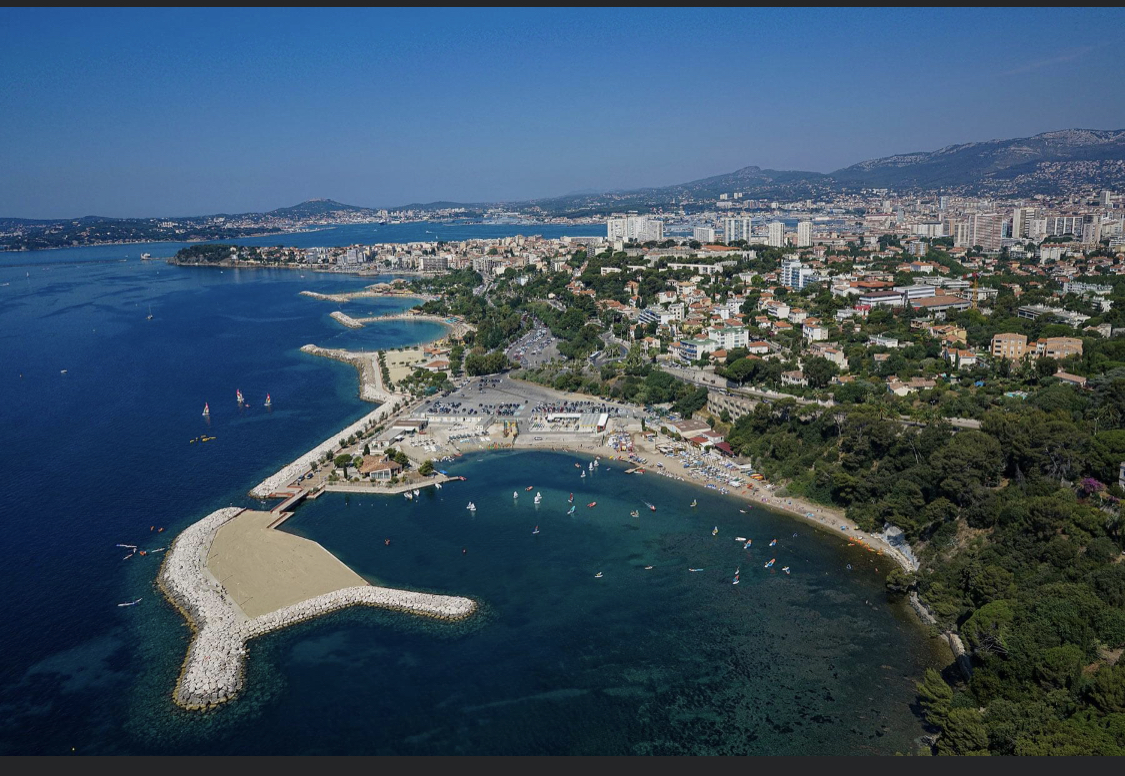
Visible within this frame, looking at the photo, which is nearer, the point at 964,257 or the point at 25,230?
the point at 964,257

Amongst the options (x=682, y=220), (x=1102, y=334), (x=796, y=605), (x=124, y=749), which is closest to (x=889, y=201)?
(x=682, y=220)

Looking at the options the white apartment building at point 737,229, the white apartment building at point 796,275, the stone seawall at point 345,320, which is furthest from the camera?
the white apartment building at point 737,229

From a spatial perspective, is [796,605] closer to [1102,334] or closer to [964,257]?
[1102,334]

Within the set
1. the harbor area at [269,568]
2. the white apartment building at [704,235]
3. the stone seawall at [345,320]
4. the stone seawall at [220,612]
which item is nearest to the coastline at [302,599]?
the stone seawall at [220,612]

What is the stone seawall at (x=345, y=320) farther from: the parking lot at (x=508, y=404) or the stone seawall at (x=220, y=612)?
the stone seawall at (x=220, y=612)

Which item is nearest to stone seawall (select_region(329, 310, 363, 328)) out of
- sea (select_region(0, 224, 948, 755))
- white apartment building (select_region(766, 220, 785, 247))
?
sea (select_region(0, 224, 948, 755))

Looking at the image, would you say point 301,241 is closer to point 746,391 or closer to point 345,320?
point 345,320
